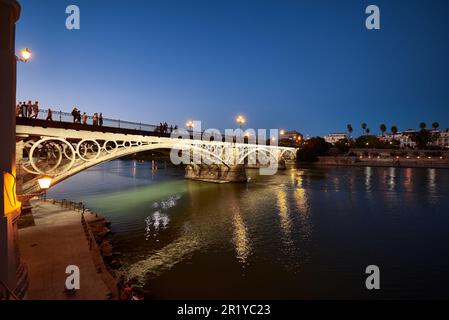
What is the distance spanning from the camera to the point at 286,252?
14852 mm

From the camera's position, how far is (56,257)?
10.8m

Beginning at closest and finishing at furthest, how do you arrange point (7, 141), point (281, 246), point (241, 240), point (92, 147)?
1. point (7, 141)
2. point (281, 246)
3. point (241, 240)
4. point (92, 147)

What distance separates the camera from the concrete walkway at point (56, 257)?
825cm

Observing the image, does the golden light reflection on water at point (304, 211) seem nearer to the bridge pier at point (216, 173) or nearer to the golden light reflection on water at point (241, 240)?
the golden light reflection on water at point (241, 240)

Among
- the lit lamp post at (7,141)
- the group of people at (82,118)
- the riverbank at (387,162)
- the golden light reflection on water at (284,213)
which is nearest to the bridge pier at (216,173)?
the golden light reflection on water at (284,213)

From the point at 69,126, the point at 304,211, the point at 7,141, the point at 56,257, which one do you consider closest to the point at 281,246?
the point at 304,211

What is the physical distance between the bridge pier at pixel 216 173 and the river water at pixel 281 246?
14855mm

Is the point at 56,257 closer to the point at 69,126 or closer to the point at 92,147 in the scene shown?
the point at 69,126

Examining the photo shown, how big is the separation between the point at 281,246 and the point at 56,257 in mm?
11221

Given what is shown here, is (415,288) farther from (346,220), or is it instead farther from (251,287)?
(346,220)

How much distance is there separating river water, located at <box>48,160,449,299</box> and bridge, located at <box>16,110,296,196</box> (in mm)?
5422
